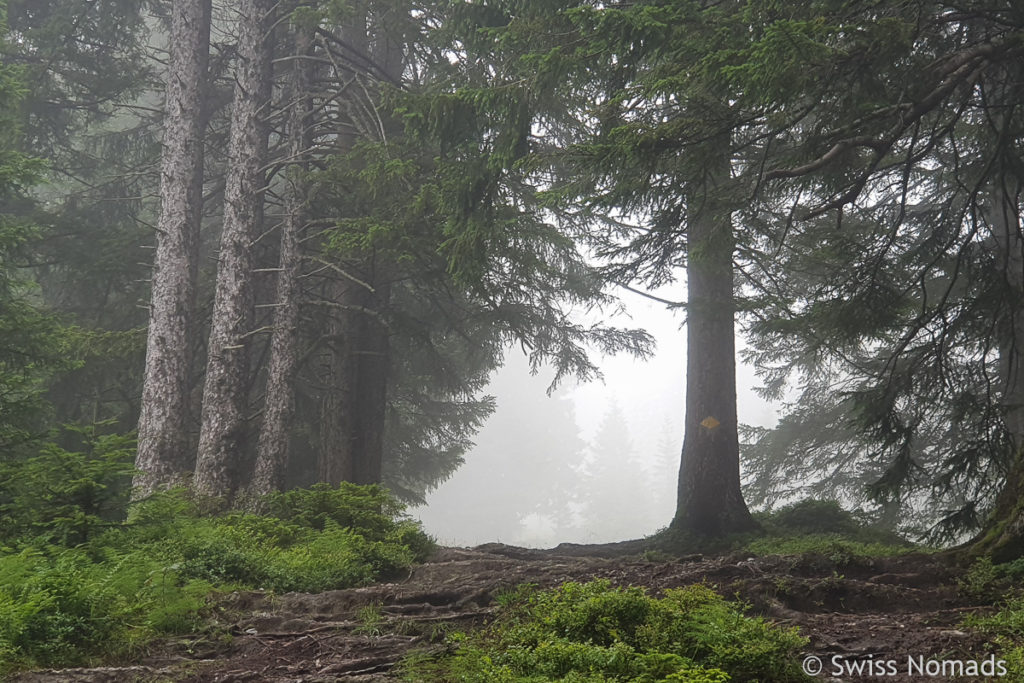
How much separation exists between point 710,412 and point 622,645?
25.9 ft

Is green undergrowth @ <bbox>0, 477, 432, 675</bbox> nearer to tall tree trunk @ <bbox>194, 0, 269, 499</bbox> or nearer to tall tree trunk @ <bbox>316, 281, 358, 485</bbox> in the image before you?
tall tree trunk @ <bbox>194, 0, 269, 499</bbox>

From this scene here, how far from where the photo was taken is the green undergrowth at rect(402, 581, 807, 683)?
11.5ft

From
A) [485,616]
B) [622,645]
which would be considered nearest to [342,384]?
[485,616]

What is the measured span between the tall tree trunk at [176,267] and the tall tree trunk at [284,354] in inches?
46.6

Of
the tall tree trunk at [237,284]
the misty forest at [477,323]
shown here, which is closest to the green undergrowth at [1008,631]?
the misty forest at [477,323]

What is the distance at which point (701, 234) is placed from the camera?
34.7 ft

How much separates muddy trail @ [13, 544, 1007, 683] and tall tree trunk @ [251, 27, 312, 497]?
148 inches

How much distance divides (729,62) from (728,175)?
11.9ft

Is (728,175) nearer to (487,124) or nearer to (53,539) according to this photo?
(487,124)

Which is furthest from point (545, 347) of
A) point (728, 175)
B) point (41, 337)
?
point (41, 337)

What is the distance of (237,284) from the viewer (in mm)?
10867

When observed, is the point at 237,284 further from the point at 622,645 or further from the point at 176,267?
the point at 622,645

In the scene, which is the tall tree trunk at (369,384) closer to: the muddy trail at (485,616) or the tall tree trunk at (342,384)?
the tall tree trunk at (342,384)

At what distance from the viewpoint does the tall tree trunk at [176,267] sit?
1049cm
